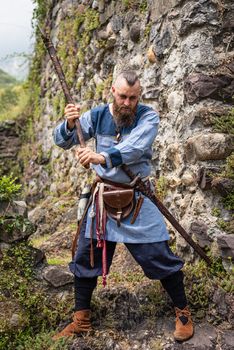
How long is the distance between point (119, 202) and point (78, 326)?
1.02 meters

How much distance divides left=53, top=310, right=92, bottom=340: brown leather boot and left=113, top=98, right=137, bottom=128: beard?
4.80 ft

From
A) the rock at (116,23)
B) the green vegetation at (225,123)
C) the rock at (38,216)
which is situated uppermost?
the rock at (116,23)

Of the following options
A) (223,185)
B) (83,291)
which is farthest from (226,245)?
(83,291)

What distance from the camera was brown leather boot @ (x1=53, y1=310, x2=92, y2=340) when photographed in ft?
11.8

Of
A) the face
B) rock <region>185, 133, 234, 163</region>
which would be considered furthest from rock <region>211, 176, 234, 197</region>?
the face

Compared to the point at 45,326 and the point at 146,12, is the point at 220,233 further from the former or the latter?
the point at 146,12

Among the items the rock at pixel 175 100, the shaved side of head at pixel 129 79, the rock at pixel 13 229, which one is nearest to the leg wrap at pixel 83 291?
the rock at pixel 13 229

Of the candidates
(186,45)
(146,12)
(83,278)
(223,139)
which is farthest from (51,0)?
(83,278)

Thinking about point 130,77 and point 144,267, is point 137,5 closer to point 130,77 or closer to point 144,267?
point 130,77

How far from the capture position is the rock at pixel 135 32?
5.15 metres

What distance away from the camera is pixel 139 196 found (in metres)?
3.54

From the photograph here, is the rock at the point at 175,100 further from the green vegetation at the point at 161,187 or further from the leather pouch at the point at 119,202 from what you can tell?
the leather pouch at the point at 119,202

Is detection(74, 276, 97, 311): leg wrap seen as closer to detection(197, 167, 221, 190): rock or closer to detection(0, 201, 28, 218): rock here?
detection(0, 201, 28, 218): rock

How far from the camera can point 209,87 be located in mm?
4078
